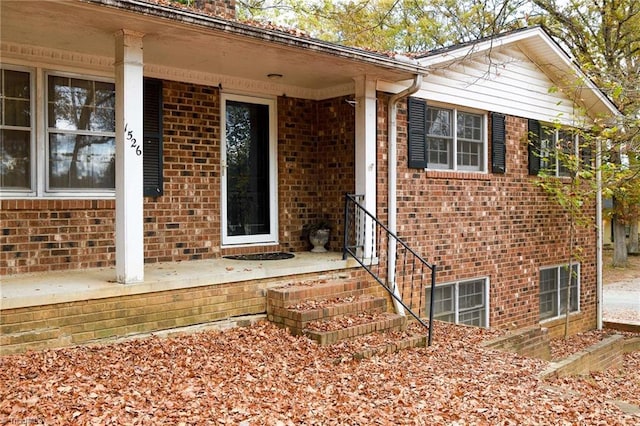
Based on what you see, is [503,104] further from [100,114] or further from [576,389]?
[100,114]

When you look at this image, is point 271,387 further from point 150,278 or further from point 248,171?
point 248,171

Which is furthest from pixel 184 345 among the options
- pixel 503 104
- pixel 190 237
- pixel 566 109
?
pixel 566 109

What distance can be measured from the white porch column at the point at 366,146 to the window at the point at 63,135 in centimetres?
250

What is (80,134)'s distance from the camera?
6.20 m

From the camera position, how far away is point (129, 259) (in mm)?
5188

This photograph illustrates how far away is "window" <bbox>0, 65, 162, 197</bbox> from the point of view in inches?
227

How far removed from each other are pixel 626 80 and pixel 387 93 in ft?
13.7

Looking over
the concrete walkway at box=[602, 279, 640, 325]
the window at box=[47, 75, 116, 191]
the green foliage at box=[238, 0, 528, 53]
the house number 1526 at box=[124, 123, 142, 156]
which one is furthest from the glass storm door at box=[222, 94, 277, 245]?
the green foliage at box=[238, 0, 528, 53]

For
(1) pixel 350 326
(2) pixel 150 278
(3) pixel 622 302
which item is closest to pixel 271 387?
(1) pixel 350 326

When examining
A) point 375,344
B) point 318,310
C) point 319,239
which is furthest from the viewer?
point 319,239

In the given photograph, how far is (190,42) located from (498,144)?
5.72 meters

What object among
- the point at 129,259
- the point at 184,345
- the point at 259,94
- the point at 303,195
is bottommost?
the point at 184,345

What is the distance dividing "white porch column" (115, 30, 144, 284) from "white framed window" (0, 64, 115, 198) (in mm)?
1216

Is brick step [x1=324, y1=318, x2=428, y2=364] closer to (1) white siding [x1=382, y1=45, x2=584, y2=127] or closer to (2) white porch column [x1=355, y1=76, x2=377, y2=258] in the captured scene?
(2) white porch column [x1=355, y1=76, x2=377, y2=258]
